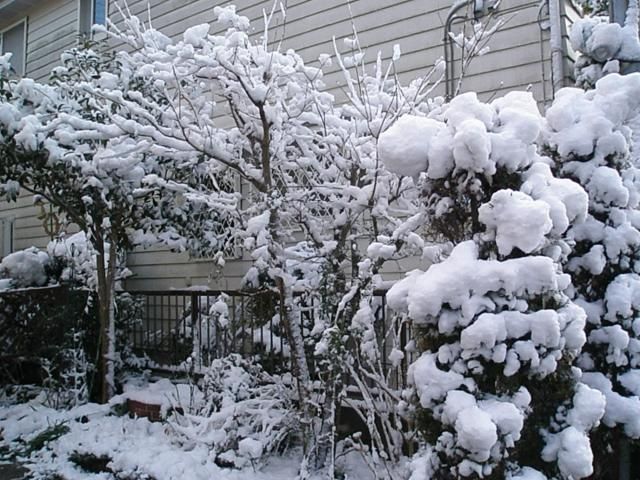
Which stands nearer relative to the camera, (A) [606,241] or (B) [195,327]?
(A) [606,241]

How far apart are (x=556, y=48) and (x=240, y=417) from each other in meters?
4.17

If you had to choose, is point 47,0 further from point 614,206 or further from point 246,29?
point 614,206

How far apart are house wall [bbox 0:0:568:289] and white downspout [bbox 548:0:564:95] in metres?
0.16

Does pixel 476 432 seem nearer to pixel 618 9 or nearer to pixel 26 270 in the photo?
pixel 618 9

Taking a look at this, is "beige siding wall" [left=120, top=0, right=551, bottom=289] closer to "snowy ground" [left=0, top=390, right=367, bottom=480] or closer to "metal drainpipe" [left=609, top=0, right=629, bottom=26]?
"metal drainpipe" [left=609, top=0, right=629, bottom=26]

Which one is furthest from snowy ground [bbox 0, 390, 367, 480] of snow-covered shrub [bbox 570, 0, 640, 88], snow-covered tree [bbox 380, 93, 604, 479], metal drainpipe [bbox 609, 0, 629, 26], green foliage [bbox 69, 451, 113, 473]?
metal drainpipe [bbox 609, 0, 629, 26]

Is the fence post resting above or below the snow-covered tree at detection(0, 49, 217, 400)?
below

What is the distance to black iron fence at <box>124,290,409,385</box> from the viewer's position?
4.42m

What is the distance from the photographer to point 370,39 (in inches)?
253

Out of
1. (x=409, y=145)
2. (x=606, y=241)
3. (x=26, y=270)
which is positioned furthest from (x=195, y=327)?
(x=606, y=241)

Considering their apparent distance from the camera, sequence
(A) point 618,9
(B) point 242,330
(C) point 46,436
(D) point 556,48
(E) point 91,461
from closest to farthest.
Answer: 1. (A) point 618,9
2. (E) point 91,461
3. (D) point 556,48
4. (C) point 46,436
5. (B) point 242,330

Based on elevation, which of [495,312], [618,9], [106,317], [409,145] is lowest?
[106,317]

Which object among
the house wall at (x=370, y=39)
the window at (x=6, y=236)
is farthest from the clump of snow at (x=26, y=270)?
the window at (x=6, y=236)

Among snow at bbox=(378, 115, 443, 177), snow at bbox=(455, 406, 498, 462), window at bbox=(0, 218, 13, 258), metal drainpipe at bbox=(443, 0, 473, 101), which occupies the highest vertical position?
metal drainpipe at bbox=(443, 0, 473, 101)
